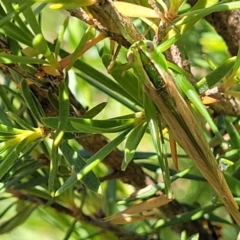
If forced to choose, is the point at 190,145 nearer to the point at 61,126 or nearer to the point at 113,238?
the point at 61,126

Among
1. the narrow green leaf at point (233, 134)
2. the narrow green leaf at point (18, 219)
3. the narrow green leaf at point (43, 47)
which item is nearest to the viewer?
the narrow green leaf at point (43, 47)

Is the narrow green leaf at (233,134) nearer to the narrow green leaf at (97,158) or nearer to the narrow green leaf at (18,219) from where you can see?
the narrow green leaf at (97,158)

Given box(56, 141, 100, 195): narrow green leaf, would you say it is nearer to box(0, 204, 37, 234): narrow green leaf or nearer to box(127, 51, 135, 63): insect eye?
box(127, 51, 135, 63): insect eye

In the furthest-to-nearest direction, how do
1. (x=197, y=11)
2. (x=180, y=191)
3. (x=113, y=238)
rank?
(x=180, y=191) < (x=113, y=238) < (x=197, y=11)

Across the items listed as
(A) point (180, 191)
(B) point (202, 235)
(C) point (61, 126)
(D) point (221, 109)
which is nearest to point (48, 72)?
(C) point (61, 126)

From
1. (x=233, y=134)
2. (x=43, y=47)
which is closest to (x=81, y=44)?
(x=43, y=47)

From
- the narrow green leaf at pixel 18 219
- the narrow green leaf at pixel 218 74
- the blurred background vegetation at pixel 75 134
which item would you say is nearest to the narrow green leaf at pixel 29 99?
the blurred background vegetation at pixel 75 134

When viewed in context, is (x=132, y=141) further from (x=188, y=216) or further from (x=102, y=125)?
(x=188, y=216)
